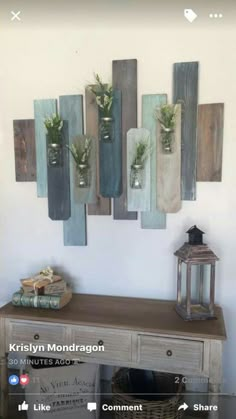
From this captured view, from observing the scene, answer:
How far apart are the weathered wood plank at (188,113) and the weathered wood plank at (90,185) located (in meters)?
0.48

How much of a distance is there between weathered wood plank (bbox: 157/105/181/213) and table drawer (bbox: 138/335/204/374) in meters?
0.67

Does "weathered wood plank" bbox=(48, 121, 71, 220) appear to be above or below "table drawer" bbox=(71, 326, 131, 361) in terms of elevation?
above

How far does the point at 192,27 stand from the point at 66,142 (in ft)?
2.89

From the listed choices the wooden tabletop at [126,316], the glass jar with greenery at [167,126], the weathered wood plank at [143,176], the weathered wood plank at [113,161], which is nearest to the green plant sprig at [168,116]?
the glass jar with greenery at [167,126]

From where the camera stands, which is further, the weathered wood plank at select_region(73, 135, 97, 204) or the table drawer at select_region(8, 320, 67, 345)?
the weathered wood plank at select_region(73, 135, 97, 204)

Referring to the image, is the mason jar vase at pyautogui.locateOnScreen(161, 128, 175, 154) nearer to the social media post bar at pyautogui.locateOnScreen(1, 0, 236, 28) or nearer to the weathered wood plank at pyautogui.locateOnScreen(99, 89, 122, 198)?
the weathered wood plank at pyautogui.locateOnScreen(99, 89, 122, 198)

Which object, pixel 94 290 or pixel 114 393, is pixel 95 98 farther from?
pixel 114 393

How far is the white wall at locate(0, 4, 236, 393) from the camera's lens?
1801 millimetres

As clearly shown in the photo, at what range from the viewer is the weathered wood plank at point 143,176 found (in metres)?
1.87

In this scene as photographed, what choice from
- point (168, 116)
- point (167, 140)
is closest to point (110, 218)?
point (167, 140)

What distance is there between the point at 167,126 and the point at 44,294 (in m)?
1.09

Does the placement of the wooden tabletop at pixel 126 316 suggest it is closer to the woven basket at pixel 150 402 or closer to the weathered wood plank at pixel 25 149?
the woven basket at pixel 150 402

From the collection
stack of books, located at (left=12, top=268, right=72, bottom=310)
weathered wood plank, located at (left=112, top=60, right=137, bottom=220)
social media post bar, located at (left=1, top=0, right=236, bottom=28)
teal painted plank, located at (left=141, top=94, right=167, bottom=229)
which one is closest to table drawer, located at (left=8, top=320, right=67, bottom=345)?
stack of books, located at (left=12, top=268, right=72, bottom=310)

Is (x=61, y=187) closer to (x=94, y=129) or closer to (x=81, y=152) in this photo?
(x=81, y=152)
